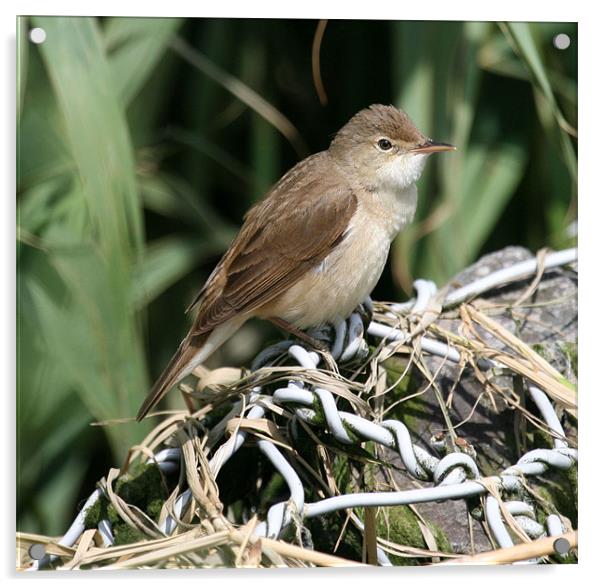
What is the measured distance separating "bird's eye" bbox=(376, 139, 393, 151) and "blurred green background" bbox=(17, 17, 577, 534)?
250 mm

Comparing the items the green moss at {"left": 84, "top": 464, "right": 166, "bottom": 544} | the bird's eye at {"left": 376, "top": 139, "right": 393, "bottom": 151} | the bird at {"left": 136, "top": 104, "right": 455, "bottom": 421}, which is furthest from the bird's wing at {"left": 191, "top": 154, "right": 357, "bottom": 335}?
the green moss at {"left": 84, "top": 464, "right": 166, "bottom": 544}

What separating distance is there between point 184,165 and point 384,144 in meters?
0.60

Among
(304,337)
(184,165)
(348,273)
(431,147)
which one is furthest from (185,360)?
(431,147)

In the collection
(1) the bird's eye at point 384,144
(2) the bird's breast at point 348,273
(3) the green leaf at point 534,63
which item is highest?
(3) the green leaf at point 534,63

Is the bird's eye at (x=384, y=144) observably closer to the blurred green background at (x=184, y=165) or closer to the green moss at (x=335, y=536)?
the blurred green background at (x=184, y=165)

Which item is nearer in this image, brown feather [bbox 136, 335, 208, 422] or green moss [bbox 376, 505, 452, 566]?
green moss [bbox 376, 505, 452, 566]

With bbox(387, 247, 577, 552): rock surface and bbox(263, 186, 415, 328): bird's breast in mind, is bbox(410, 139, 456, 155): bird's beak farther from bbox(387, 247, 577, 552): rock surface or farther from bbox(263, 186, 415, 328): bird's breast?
bbox(387, 247, 577, 552): rock surface

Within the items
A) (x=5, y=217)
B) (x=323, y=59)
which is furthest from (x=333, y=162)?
(x=5, y=217)

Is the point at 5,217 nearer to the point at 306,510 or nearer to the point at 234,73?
the point at 234,73

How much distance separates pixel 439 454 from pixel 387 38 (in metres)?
1.12

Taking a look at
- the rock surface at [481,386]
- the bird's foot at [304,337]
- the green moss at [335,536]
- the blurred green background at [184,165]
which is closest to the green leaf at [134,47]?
the blurred green background at [184,165]

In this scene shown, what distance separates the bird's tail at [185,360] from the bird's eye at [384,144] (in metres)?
0.56

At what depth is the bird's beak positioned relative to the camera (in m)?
2.16

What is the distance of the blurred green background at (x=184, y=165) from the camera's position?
2.18 meters
